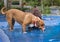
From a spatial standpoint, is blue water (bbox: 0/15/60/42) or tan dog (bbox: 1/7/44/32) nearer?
blue water (bbox: 0/15/60/42)

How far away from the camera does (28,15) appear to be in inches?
394

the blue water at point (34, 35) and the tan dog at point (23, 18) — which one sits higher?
the tan dog at point (23, 18)

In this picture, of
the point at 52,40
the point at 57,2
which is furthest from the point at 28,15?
the point at 57,2

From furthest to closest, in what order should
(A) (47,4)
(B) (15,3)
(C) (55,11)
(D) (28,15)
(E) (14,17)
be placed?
(B) (15,3) → (A) (47,4) → (C) (55,11) → (E) (14,17) → (D) (28,15)

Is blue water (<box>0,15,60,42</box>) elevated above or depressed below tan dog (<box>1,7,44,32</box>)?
below

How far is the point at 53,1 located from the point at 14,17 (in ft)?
45.8

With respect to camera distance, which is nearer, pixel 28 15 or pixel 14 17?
pixel 28 15

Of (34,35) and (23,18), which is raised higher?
(23,18)

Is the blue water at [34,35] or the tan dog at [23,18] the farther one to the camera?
the tan dog at [23,18]

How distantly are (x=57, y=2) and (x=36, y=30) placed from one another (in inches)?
527

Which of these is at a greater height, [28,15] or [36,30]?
[28,15]

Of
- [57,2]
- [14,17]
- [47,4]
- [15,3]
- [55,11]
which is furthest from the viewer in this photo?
[15,3]

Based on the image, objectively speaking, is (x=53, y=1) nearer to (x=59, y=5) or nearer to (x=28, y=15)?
(x=59, y=5)

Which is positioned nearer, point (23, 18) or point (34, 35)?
point (34, 35)
